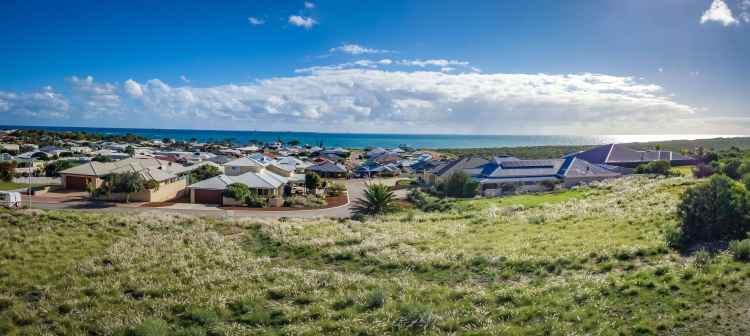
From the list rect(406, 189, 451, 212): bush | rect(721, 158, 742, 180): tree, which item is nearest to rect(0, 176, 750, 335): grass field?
rect(406, 189, 451, 212): bush

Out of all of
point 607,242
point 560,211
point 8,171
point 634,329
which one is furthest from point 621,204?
point 8,171

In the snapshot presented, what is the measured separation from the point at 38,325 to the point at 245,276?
17.7 ft

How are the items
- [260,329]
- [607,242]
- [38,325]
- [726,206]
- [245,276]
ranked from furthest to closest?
[607,242]
[726,206]
[245,276]
[38,325]
[260,329]

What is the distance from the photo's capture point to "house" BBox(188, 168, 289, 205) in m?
40.2

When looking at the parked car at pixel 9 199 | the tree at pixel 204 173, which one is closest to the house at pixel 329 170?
the tree at pixel 204 173

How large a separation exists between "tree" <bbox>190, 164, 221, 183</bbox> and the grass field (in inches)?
959

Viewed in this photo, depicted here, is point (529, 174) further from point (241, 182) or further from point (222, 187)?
point (222, 187)

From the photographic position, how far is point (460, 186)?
45.8 m

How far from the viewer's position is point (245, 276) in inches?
554

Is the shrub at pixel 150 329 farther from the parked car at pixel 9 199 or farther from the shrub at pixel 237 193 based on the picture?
the shrub at pixel 237 193

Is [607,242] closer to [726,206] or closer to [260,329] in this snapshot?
[726,206]

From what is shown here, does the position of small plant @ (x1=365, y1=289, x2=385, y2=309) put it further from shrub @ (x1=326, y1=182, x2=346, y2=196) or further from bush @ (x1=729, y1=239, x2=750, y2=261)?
shrub @ (x1=326, y1=182, x2=346, y2=196)

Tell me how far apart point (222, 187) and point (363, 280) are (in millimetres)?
30000

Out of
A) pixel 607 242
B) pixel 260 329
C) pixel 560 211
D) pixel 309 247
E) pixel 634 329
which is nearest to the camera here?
pixel 634 329
